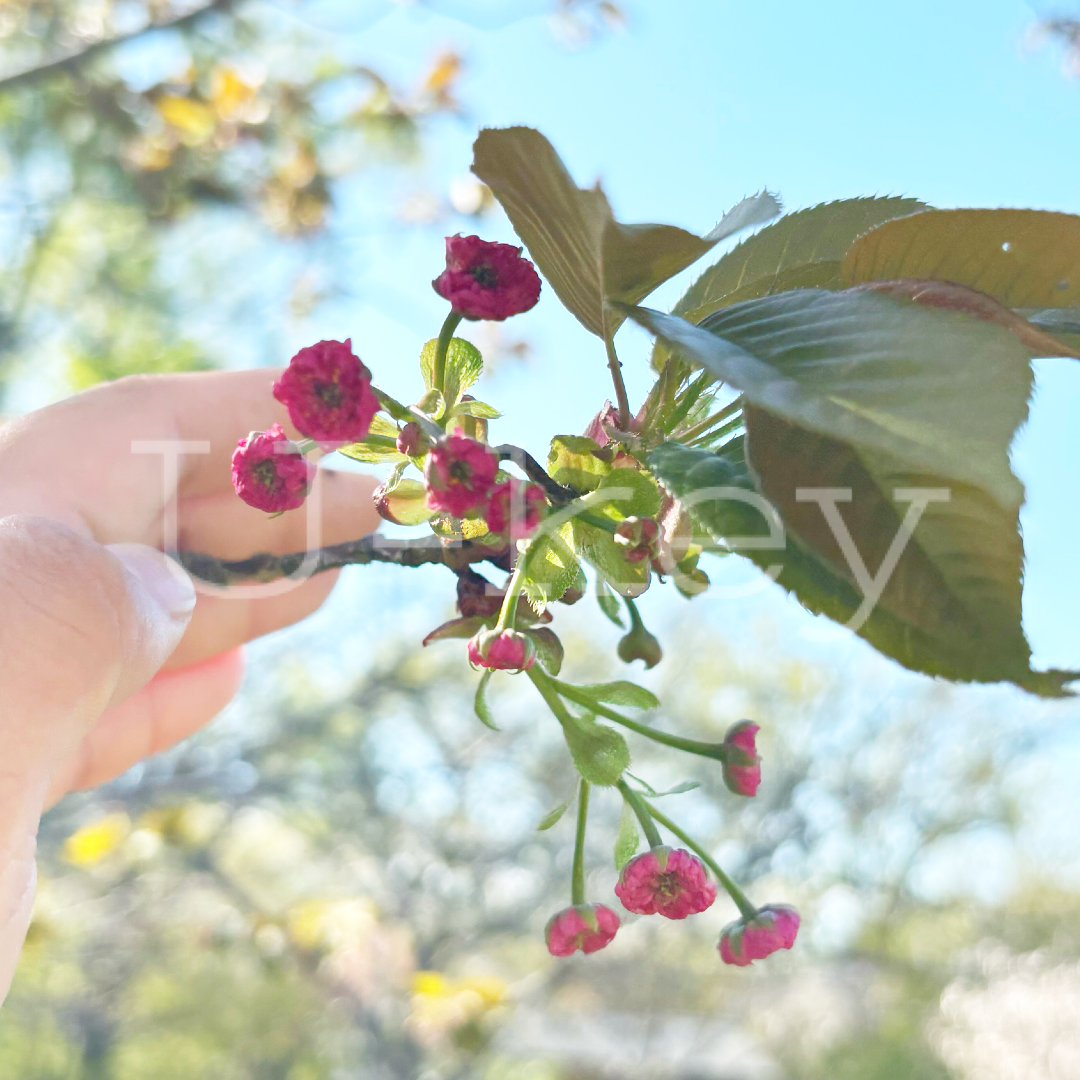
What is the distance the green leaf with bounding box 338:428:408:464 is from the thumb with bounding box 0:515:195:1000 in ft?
0.73

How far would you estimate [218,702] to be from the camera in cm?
118

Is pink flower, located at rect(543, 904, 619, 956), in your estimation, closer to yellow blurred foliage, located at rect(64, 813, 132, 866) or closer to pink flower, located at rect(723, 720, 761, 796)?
pink flower, located at rect(723, 720, 761, 796)

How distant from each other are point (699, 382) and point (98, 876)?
4686mm

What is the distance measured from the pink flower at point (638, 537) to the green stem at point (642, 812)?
0.38 ft

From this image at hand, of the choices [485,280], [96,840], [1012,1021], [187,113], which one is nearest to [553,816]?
[485,280]

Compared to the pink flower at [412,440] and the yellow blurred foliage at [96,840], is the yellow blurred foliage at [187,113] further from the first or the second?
the pink flower at [412,440]

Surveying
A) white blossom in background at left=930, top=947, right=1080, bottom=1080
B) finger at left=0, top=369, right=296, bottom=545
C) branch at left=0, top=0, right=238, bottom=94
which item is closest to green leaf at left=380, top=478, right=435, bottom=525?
finger at left=0, top=369, right=296, bottom=545

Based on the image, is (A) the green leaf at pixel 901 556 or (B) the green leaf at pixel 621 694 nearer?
(A) the green leaf at pixel 901 556

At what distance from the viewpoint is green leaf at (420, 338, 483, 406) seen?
1.44 ft

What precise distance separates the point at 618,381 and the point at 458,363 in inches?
2.9

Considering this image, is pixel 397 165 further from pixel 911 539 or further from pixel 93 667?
pixel 911 539

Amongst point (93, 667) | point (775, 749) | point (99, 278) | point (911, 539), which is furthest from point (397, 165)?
point (775, 749)

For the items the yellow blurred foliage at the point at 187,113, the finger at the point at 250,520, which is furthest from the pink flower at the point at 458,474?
the yellow blurred foliage at the point at 187,113

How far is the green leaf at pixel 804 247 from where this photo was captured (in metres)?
0.46
